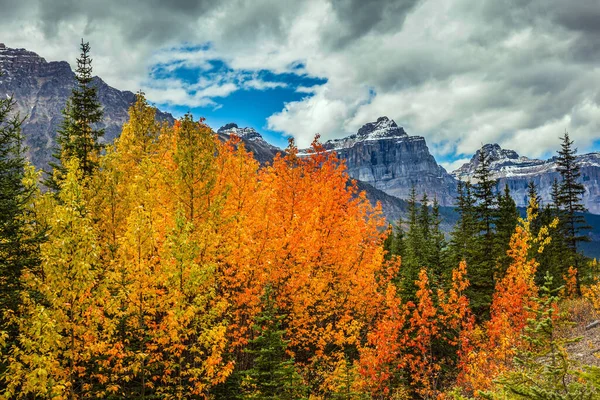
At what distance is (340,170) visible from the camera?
23.3 metres

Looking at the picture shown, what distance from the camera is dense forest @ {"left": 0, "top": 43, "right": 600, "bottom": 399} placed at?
35.4 feet

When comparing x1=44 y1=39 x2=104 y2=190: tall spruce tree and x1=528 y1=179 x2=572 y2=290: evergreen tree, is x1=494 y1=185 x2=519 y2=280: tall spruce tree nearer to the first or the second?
x1=528 y1=179 x2=572 y2=290: evergreen tree

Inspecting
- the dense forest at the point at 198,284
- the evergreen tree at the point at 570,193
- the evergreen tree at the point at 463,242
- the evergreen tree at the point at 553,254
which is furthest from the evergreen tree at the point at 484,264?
the evergreen tree at the point at 570,193

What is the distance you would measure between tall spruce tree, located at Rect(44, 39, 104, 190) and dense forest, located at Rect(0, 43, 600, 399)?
0.42ft

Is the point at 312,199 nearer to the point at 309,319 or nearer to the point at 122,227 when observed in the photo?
the point at 309,319

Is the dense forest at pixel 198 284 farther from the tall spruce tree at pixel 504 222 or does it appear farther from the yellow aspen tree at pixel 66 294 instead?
the tall spruce tree at pixel 504 222

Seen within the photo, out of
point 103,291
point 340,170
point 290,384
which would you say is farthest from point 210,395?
point 340,170

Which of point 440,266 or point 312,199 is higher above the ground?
point 312,199

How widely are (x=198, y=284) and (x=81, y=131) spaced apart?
51.0 ft

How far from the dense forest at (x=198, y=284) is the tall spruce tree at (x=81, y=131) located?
0.13 m

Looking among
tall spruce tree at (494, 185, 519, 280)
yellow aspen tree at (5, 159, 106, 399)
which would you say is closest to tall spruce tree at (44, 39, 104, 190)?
yellow aspen tree at (5, 159, 106, 399)

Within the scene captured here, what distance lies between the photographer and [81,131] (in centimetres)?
2258

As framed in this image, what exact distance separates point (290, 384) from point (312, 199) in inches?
388

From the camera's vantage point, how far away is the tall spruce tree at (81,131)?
853 inches
